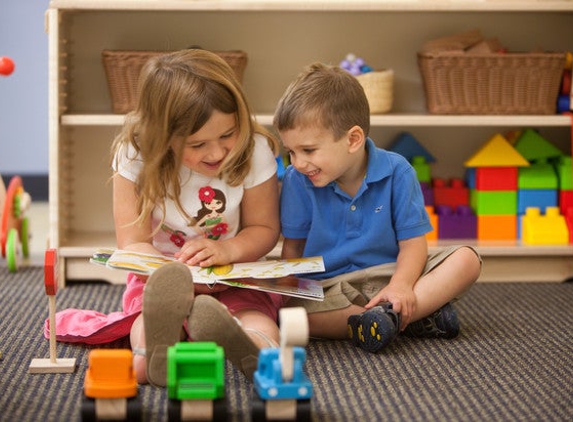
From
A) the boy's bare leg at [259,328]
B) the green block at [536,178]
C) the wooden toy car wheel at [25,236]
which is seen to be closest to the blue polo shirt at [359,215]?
the boy's bare leg at [259,328]

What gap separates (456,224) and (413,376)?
88 centimetres

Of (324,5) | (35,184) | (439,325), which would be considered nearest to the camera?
(439,325)

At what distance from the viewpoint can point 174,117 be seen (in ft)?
4.58

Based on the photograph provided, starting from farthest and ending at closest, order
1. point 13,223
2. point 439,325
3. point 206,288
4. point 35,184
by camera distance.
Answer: point 35,184 → point 13,223 → point 439,325 → point 206,288

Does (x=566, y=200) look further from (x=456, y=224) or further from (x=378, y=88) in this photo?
(x=378, y=88)

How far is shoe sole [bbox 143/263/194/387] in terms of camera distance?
3.81 feet

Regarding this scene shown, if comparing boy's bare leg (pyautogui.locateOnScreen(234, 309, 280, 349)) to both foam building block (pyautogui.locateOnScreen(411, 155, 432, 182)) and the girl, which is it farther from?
foam building block (pyautogui.locateOnScreen(411, 155, 432, 182))

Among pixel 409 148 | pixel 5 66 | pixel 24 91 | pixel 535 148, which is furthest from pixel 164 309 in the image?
pixel 24 91

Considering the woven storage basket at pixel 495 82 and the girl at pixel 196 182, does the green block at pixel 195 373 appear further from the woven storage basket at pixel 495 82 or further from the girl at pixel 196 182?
the woven storage basket at pixel 495 82

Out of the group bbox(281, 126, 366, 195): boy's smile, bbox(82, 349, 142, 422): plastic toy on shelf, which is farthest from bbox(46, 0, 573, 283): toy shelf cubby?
bbox(82, 349, 142, 422): plastic toy on shelf

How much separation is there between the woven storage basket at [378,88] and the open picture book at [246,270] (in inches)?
25.1

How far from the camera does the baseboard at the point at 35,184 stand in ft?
10.8

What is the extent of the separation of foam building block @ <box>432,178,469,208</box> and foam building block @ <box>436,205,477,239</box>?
41 mm

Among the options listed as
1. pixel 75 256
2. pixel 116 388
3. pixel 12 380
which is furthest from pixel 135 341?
pixel 75 256
